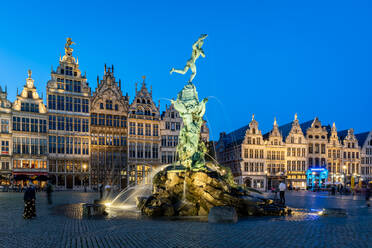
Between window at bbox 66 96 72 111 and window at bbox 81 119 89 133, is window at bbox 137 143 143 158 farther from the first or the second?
window at bbox 66 96 72 111

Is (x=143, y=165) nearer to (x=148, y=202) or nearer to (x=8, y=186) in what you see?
(x=8, y=186)

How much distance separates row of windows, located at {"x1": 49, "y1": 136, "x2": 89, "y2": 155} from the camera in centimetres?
5172

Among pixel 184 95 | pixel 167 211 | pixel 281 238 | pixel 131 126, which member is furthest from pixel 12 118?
pixel 281 238

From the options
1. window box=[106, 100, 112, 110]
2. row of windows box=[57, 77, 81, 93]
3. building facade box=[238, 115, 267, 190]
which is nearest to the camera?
row of windows box=[57, 77, 81, 93]

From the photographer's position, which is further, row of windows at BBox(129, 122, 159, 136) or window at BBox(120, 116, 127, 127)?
row of windows at BBox(129, 122, 159, 136)

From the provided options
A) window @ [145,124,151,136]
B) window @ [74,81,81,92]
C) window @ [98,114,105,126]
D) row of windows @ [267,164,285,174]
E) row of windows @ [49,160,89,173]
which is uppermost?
window @ [74,81,81,92]

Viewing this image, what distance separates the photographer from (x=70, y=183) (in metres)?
52.3

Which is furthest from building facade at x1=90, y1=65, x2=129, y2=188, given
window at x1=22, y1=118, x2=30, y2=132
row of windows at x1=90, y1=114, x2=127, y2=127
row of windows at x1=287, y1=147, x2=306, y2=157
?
row of windows at x1=287, y1=147, x2=306, y2=157

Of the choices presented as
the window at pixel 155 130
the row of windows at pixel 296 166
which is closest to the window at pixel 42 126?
the window at pixel 155 130

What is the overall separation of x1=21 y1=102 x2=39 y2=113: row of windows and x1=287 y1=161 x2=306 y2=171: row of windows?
4507cm

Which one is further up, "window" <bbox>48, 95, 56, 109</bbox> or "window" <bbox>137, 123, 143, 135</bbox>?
"window" <bbox>48, 95, 56, 109</bbox>

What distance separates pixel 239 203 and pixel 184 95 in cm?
825

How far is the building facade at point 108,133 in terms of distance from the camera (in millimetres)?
54125

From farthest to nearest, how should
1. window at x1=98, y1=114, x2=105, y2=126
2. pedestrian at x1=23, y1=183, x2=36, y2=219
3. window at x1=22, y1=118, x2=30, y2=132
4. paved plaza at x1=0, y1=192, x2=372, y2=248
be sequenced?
1. window at x1=98, y1=114, x2=105, y2=126
2. window at x1=22, y1=118, x2=30, y2=132
3. pedestrian at x1=23, y1=183, x2=36, y2=219
4. paved plaza at x1=0, y1=192, x2=372, y2=248
